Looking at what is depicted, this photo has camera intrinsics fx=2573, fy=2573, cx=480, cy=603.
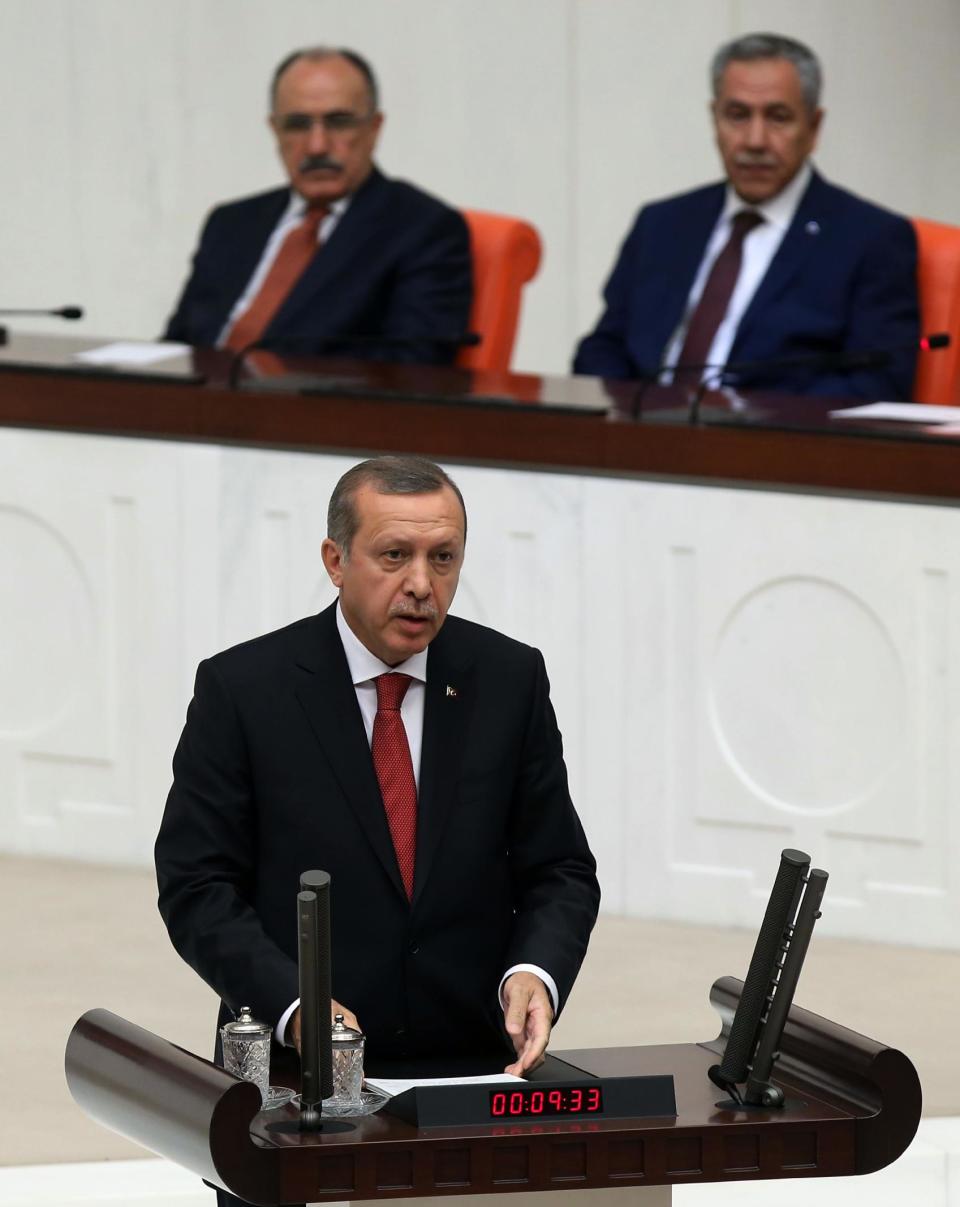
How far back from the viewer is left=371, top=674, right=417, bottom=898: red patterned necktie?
2670mm

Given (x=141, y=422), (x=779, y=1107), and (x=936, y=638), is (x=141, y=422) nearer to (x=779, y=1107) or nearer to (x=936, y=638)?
(x=936, y=638)

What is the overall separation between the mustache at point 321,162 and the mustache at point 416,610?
3.65m

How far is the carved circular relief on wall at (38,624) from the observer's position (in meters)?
5.51

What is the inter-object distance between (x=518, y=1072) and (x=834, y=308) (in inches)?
133

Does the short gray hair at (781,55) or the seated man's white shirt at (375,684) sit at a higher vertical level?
the short gray hair at (781,55)

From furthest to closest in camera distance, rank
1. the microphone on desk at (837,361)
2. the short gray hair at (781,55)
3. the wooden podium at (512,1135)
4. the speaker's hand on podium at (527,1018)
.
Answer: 1. the short gray hair at (781,55)
2. the microphone on desk at (837,361)
3. the speaker's hand on podium at (527,1018)
4. the wooden podium at (512,1135)

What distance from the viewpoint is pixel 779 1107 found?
2.41 metres

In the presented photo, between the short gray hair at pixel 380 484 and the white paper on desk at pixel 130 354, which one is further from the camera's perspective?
the white paper on desk at pixel 130 354

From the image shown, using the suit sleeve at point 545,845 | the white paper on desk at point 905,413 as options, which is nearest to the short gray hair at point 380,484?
the suit sleeve at point 545,845

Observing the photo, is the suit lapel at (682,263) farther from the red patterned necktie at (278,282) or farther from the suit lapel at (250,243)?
the suit lapel at (250,243)

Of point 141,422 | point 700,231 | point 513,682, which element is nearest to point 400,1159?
point 513,682

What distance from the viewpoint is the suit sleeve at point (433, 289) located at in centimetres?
603

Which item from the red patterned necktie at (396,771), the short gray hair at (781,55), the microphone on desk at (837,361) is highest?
the short gray hair at (781,55)

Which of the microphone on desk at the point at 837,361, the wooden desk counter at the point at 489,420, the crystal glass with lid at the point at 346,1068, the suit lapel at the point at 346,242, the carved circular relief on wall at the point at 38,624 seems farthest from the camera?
the suit lapel at the point at 346,242
